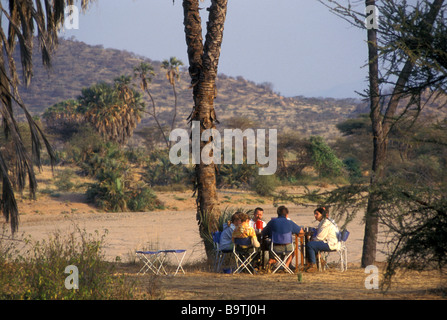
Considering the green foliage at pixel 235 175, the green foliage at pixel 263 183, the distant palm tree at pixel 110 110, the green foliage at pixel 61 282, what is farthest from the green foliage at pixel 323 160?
the green foliage at pixel 61 282

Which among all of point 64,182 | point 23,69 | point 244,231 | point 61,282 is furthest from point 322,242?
point 64,182

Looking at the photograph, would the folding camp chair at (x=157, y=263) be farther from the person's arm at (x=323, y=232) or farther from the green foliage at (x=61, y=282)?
the person's arm at (x=323, y=232)

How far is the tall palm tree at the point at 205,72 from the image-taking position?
35.8 feet

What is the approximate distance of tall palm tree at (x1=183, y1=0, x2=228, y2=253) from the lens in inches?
429

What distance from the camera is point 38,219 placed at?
68.9ft

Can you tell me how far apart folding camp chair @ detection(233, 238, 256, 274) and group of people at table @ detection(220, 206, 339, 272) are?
0.30 ft

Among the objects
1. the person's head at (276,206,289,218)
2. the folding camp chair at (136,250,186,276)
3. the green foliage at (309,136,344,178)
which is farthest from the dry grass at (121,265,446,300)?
the green foliage at (309,136,344,178)

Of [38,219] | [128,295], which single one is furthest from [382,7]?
[38,219]

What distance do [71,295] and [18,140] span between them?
347cm

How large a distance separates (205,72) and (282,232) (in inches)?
149

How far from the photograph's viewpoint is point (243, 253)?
9789 mm

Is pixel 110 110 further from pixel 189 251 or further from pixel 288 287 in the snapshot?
pixel 288 287
